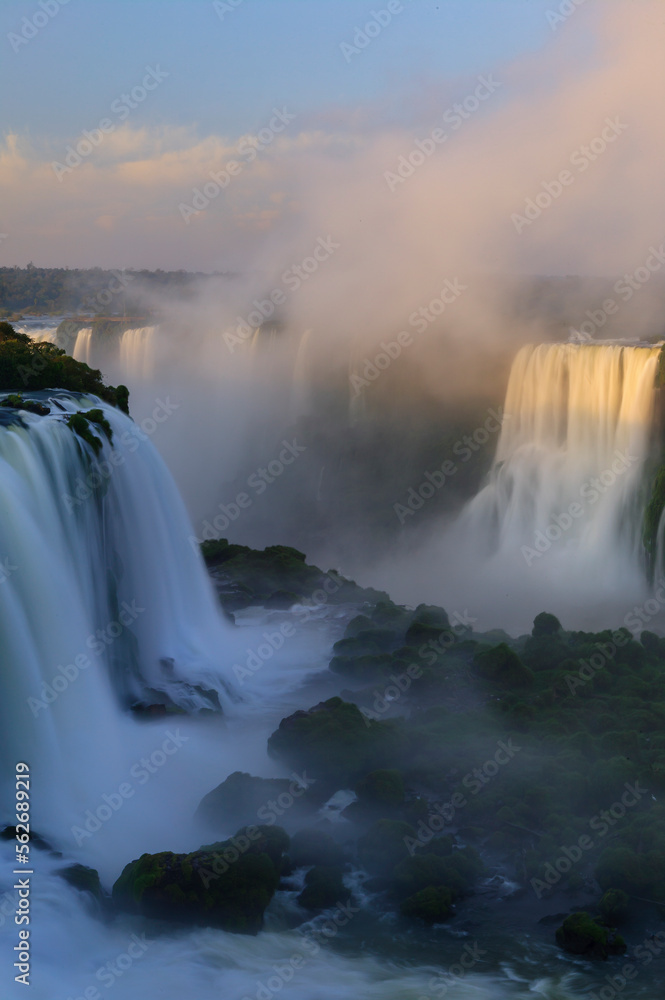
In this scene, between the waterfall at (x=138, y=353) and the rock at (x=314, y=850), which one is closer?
the rock at (x=314, y=850)

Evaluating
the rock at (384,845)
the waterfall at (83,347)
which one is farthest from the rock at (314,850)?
the waterfall at (83,347)

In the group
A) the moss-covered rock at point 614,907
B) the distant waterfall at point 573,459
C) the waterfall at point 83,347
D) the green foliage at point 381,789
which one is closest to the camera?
the moss-covered rock at point 614,907

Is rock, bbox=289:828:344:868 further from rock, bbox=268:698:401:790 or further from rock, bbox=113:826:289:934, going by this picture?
rock, bbox=268:698:401:790

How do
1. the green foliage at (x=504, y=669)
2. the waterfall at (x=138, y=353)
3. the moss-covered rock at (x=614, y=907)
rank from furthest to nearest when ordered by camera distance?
the waterfall at (x=138, y=353)
the green foliage at (x=504, y=669)
the moss-covered rock at (x=614, y=907)

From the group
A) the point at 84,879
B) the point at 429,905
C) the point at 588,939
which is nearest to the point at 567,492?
the point at 429,905

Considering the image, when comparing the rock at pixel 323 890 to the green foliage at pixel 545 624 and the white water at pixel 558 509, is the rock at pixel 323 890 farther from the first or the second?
the white water at pixel 558 509
